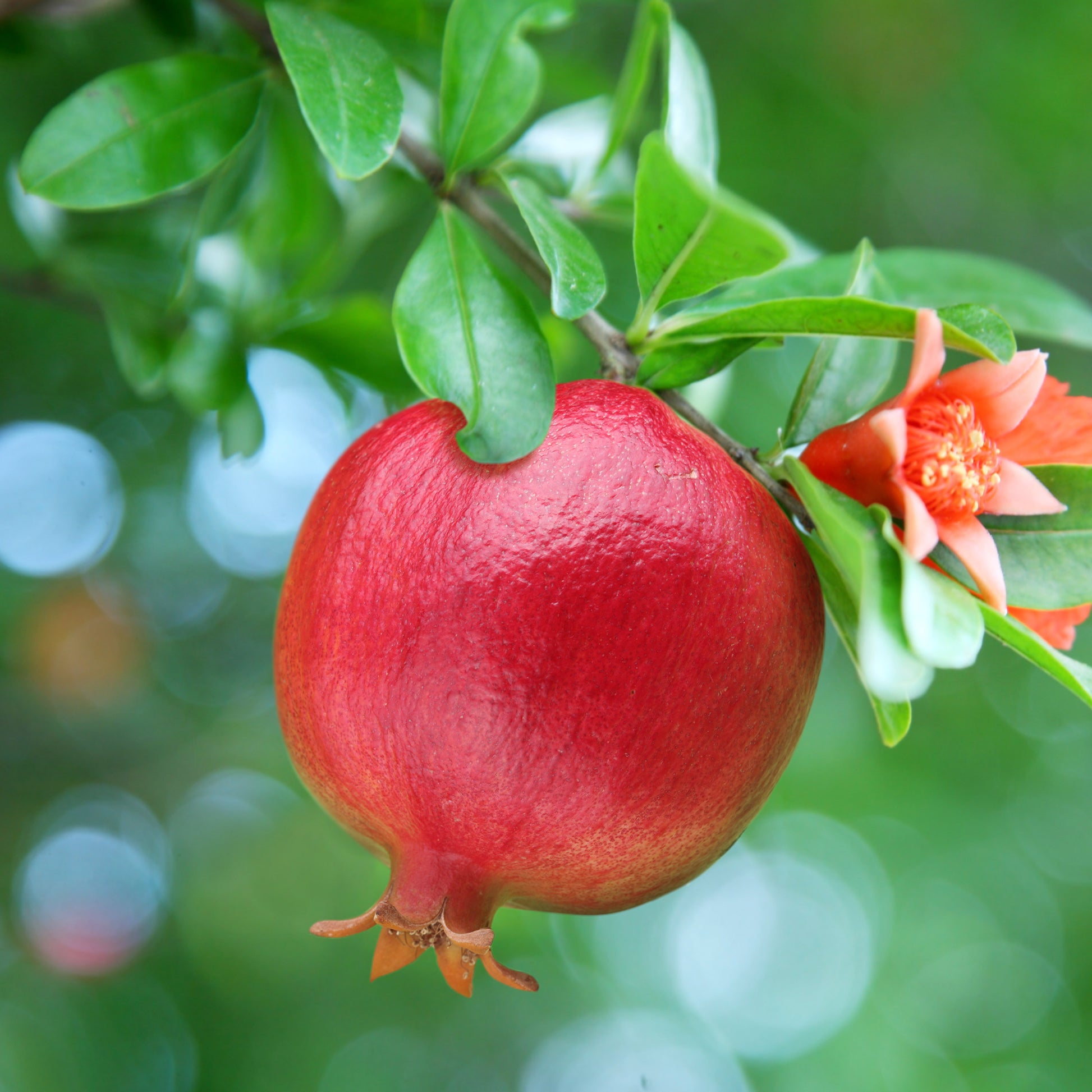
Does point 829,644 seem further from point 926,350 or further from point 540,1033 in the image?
point 926,350

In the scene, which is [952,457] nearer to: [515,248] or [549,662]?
[549,662]

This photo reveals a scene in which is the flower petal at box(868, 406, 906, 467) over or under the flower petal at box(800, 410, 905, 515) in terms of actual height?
over

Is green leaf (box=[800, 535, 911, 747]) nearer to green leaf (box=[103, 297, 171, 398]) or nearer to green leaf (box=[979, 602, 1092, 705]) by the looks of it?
green leaf (box=[979, 602, 1092, 705])

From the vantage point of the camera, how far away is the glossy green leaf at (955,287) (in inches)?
25.3

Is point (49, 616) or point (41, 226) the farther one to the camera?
point (49, 616)

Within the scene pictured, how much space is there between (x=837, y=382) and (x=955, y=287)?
0.20 metres

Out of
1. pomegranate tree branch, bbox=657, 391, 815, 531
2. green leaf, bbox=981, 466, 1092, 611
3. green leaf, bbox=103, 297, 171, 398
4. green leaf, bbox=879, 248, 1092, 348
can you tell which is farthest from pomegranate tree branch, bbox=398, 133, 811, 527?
green leaf, bbox=103, 297, 171, 398

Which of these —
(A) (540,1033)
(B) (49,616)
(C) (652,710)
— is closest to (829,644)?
(A) (540,1033)

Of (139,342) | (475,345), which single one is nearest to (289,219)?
(139,342)

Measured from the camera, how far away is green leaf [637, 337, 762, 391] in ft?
1.72

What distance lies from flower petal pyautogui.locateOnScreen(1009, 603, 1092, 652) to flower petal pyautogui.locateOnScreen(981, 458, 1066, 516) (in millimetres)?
63

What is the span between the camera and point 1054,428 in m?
0.50

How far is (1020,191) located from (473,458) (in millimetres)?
2130

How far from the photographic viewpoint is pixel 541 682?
1.38 feet
